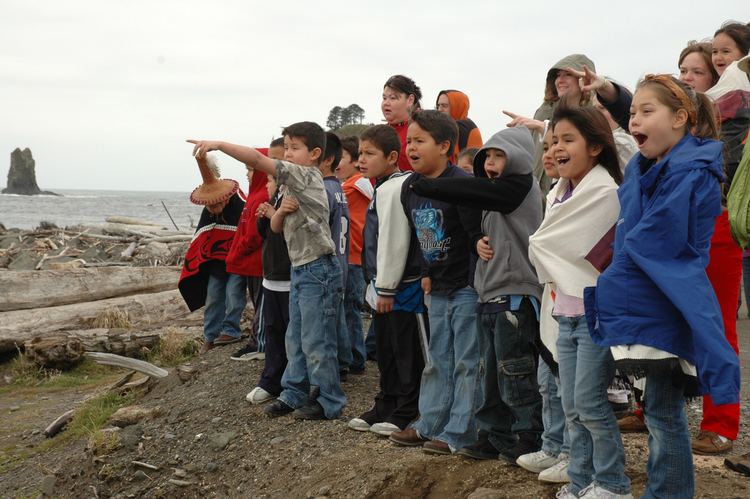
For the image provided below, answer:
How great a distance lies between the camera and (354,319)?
7477 mm

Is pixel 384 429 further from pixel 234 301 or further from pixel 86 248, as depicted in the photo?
pixel 86 248

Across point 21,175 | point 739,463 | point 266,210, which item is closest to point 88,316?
point 266,210

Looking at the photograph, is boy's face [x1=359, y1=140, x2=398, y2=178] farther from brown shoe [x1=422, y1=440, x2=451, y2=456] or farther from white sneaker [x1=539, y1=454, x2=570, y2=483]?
white sneaker [x1=539, y1=454, x2=570, y2=483]

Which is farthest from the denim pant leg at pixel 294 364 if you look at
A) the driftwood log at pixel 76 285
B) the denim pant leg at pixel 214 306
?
the driftwood log at pixel 76 285

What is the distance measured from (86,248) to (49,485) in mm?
12580

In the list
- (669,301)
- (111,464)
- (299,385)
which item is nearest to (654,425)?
(669,301)

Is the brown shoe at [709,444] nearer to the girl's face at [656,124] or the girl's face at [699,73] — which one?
the girl's face at [656,124]

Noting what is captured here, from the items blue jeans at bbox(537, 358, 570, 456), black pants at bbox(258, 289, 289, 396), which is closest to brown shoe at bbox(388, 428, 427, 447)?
blue jeans at bbox(537, 358, 570, 456)

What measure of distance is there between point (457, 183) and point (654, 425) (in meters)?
1.70

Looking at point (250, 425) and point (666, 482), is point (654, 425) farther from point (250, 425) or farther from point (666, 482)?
point (250, 425)

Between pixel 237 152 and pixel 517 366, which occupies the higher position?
pixel 237 152

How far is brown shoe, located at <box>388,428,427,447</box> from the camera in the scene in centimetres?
526

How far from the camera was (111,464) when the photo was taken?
6234 millimetres

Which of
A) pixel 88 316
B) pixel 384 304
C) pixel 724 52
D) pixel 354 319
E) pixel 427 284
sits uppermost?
pixel 724 52
